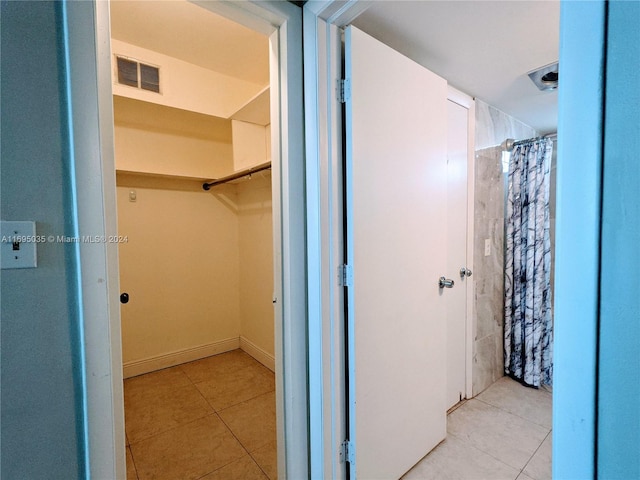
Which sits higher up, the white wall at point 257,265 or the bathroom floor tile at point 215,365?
the white wall at point 257,265

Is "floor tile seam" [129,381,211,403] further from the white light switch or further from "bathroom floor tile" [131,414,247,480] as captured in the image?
the white light switch

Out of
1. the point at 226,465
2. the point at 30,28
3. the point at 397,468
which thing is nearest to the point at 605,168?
the point at 30,28

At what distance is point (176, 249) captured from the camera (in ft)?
9.34

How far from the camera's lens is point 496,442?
5.89ft

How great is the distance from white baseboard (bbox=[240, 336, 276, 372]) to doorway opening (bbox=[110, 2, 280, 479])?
0.02m

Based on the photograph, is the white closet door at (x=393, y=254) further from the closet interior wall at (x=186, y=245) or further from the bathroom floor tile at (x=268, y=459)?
the closet interior wall at (x=186, y=245)

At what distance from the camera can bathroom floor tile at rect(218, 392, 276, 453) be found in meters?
1.87

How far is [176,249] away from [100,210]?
84.1 inches

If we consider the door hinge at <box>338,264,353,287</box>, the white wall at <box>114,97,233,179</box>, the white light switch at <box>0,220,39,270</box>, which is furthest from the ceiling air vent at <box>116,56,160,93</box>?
the door hinge at <box>338,264,353,287</box>

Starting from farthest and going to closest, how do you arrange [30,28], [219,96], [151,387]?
[151,387] < [219,96] < [30,28]

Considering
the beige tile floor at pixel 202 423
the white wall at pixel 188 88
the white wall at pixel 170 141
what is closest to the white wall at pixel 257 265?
the beige tile floor at pixel 202 423

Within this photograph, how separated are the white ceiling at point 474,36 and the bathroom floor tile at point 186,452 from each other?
8.07 ft

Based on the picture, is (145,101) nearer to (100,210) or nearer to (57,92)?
(57,92)

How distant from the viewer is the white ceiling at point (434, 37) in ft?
4.27
